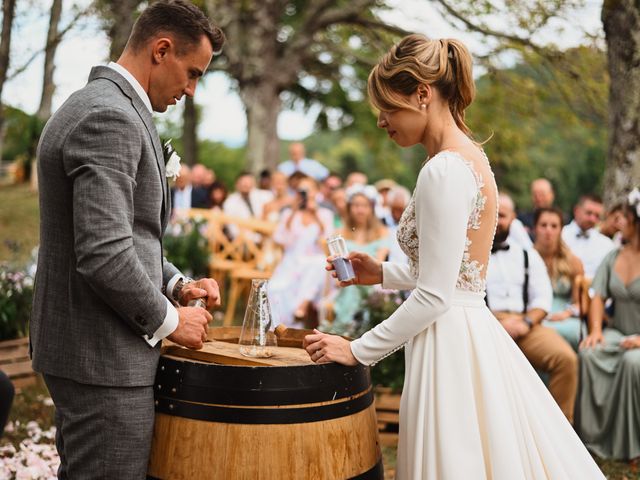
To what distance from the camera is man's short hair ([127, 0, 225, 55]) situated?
250cm

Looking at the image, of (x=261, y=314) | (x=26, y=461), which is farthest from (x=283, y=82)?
(x=261, y=314)

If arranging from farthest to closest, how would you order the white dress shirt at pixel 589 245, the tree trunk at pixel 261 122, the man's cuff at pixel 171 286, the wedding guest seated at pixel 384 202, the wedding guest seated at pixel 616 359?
the tree trunk at pixel 261 122 → the wedding guest seated at pixel 384 202 → the white dress shirt at pixel 589 245 → the wedding guest seated at pixel 616 359 → the man's cuff at pixel 171 286

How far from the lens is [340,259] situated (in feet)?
9.65

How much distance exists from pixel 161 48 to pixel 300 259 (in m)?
6.72

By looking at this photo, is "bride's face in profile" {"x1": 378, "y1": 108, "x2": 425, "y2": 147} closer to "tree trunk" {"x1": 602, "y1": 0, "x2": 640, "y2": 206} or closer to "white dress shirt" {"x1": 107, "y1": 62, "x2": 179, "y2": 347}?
"white dress shirt" {"x1": 107, "y1": 62, "x2": 179, "y2": 347}

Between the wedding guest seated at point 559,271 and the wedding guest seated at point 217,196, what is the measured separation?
22.6 feet

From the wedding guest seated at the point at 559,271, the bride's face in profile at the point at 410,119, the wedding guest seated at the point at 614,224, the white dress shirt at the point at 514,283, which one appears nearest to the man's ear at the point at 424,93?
the bride's face in profile at the point at 410,119

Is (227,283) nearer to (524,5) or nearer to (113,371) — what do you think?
(524,5)

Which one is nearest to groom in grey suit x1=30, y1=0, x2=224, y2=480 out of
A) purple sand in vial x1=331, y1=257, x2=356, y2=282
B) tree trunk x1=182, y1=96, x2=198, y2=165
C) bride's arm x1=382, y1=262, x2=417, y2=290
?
purple sand in vial x1=331, y1=257, x2=356, y2=282

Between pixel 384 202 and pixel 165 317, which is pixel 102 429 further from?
pixel 384 202

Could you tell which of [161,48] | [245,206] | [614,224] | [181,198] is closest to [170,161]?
[161,48]

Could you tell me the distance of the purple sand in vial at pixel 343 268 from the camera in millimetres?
2945

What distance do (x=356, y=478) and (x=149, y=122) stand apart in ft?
4.53

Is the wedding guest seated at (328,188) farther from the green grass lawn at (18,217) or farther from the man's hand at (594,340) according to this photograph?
the man's hand at (594,340)
